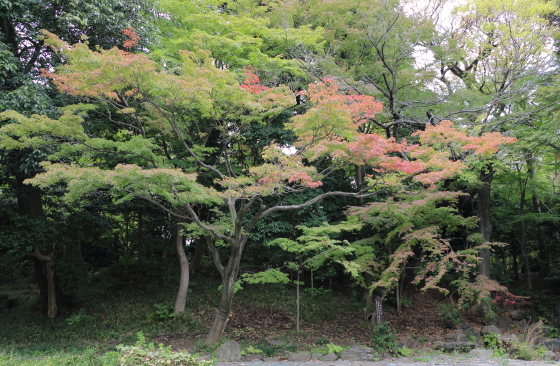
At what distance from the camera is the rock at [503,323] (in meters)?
11.0

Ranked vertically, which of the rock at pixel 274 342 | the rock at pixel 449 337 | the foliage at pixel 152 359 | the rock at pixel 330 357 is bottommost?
the rock at pixel 449 337

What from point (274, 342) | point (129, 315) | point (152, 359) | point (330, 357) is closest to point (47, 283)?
point (129, 315)

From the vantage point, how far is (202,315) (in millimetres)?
10961

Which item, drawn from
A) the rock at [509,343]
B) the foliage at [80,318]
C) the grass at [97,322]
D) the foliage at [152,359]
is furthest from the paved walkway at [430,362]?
the foliage at [80,318]

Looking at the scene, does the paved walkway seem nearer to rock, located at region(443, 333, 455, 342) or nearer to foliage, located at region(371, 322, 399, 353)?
foliage, located at region(371, 322, 399, 353)

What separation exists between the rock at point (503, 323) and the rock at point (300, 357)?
256 inches

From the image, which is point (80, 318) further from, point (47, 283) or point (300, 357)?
point (300, 357)

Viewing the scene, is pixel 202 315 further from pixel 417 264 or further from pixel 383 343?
pixel 417 264

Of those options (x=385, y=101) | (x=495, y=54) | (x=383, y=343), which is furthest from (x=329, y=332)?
(x=495, y=54)

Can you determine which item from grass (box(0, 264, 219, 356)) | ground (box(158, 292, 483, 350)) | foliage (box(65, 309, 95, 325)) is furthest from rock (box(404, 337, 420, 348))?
foliage (box(65, 309, 95, 325))

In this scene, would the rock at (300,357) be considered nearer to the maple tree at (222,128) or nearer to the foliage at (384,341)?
the foliage at (384,341)

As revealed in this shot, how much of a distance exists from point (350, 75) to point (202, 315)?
8.50 m

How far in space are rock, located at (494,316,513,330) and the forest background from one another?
102cm

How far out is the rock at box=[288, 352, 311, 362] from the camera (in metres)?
7.89
